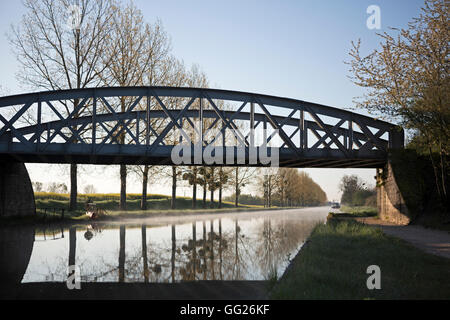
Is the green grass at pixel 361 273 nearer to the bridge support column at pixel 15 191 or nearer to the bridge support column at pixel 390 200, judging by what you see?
the bridge support column at pixel 390 200

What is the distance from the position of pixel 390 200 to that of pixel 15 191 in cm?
2405

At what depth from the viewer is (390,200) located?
81.0 feet

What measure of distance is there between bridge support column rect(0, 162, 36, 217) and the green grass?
19.1 metres

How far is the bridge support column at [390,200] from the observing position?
899 inches

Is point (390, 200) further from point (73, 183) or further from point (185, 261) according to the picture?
point (73, 183)

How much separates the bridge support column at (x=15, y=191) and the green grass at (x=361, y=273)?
1914 cm

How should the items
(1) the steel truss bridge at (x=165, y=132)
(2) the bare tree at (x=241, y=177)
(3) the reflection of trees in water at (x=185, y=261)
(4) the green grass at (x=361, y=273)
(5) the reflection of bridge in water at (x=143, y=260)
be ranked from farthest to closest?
(2) the bare tree at (x=241, y=177) → (1) the steel truss bridge at (x=165, y=132) → (3) the reflection of trees in water at (x=185, y=261) → (5) the reflection of bridge in water at (x=143, y=260) → (4) the green grass at (x=361, y=273)

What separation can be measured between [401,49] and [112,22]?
24.6m

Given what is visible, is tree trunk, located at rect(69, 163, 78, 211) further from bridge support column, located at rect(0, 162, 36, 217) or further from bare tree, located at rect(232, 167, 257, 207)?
bare tree, located at rect(232, 167, 257, 207)

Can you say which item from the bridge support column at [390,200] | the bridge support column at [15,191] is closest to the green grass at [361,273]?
the bridge support column at [390,200]

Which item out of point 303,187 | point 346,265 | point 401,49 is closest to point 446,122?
point 401,49

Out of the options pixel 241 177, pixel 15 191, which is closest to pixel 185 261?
pixel 15 191
